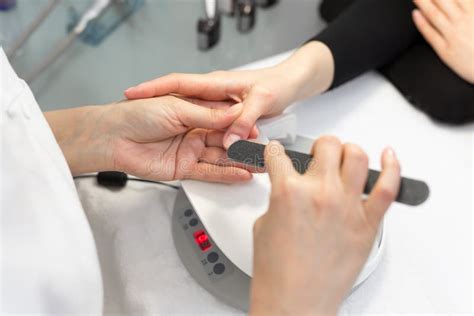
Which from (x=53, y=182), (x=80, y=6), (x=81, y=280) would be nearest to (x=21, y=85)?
(x=53, y=182)

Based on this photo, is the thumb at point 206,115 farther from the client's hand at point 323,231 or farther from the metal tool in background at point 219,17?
the metal tool in background at point 219,17

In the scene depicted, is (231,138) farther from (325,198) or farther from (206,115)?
(325,198)

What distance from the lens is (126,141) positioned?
0.71 metres

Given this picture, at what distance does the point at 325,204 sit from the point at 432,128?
51 cm

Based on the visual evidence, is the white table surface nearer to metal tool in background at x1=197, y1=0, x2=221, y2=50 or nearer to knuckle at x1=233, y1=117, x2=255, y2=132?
knuckle at x1=233, y1=117, x2=255, y2=132

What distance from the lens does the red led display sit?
0.67 meters

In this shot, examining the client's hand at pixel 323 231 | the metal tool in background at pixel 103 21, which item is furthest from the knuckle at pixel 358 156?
the metal tool in background at pixel 103 21

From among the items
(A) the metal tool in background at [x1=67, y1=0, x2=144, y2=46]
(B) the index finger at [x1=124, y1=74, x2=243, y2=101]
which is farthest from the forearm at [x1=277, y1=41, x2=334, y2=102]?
(A) the metal tool in background at [x1=67, y1=0, x2=144, y2=46]

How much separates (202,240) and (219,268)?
0.05 metres

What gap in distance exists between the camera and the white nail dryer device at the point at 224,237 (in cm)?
62

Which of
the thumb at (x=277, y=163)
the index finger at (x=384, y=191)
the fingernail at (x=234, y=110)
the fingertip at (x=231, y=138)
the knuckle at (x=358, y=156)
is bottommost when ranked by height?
the fingertip at (x=231, y=138)

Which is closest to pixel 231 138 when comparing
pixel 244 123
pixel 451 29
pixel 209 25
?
pixel 244 123

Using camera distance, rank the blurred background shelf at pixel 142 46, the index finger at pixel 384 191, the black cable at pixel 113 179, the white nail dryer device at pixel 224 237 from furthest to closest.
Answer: the blurred background shelf at pixel 142 46
the black cable at pixel 113 179
the white nail dryer device at pixel 224 237
the index finger at pixel 384 191

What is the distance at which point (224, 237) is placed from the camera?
2.05 feet
